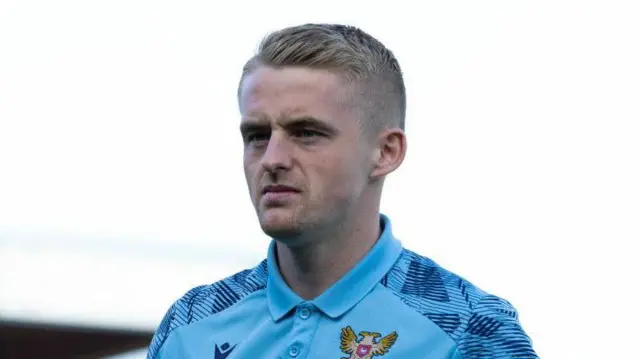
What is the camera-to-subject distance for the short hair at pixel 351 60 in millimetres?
4629

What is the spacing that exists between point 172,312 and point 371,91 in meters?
1.06

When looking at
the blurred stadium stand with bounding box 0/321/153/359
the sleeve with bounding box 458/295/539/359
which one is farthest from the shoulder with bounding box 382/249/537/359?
the blurred stadium stand with bounding box 0/321/153/359

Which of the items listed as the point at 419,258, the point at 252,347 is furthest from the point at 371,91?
the point at 252,347

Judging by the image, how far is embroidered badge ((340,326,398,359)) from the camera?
4492mm

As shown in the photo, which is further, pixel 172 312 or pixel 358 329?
pixel 172 312

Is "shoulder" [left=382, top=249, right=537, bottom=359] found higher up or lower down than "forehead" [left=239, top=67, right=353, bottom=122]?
lower down

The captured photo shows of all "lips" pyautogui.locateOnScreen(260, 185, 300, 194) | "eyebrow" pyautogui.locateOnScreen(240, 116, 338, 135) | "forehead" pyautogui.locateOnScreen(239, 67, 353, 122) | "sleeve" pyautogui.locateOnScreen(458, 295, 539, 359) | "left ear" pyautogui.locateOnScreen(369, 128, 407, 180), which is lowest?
"sleeve" pyautogui.locateOnScreen(458, 295, 539, 359)

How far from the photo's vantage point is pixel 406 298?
15.1 feet

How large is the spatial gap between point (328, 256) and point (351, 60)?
2.09 ft

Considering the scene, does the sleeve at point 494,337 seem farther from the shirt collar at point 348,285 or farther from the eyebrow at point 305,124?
the eyebrow at point 305,124

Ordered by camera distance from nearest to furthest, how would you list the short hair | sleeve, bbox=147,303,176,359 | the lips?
the lips < the short hair < sleeve, bbox=147,303,176,359

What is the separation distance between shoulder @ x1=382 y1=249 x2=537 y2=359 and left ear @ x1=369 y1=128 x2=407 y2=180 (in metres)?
0.32

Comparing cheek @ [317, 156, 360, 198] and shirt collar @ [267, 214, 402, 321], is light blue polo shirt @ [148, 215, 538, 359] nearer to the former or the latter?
shirt collar @ [267, 214, 402, 321]

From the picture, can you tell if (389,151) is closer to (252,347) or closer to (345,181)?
(345,181)
